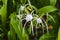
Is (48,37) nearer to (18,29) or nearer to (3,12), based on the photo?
(18,29)

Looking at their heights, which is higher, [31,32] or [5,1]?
[5,1]

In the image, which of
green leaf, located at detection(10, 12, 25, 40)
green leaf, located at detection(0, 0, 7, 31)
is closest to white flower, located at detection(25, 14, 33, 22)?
green leaf, located at detection(10, 12, 25, 40)

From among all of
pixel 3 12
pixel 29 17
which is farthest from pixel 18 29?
pixel 3 12

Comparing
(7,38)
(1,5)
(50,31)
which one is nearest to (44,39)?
(50,31)

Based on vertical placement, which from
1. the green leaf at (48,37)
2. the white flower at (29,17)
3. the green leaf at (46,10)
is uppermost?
the green leaf at (46,10)

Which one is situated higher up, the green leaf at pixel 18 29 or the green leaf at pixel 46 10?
the green leaf at pixel 46 10

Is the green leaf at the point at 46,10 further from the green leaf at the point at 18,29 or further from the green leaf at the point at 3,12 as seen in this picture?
the green leaf at the point at 3,12

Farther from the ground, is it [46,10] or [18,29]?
[46,10]

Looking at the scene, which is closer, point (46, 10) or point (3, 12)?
point (46, 10)

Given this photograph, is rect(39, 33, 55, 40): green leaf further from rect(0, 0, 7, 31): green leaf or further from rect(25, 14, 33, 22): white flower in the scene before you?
rect(0, 0, 7, 31): green leaf

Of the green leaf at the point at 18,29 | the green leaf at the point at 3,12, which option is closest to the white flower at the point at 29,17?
the green leaf at the point at 18,29

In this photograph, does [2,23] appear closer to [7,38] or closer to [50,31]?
[7,38]
